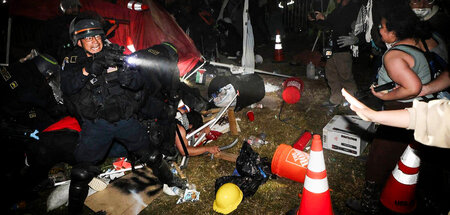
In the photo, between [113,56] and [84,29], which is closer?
[113,56]

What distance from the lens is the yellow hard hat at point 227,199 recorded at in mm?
3135

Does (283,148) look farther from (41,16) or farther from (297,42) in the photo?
(297,42)

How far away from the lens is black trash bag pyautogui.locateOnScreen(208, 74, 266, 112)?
230 inches

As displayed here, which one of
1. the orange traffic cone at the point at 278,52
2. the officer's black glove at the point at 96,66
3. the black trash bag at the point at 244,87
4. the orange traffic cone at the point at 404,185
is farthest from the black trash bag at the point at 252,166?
the orange traffic cone at the point at 278,52

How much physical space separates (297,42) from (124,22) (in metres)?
8.79

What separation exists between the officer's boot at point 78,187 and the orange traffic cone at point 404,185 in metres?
3.91

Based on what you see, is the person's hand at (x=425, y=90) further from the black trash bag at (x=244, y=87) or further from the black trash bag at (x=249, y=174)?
the black trash bag at (x=244, y=87)

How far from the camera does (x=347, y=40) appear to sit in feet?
16.5

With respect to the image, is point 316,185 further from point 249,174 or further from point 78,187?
point 78,187

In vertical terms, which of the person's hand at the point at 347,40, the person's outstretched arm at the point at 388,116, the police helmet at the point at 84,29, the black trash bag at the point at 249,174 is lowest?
the black trash bag at the point at 249,174

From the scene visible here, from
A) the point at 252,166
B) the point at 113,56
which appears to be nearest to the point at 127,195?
the point at 252,166

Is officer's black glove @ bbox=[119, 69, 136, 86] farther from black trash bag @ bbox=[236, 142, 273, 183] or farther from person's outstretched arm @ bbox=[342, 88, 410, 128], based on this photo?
person's outstretched arm @ bbox=[342, 88, 410, 128]

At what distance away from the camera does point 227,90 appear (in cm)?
581

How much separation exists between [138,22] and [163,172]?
14.5 feet
